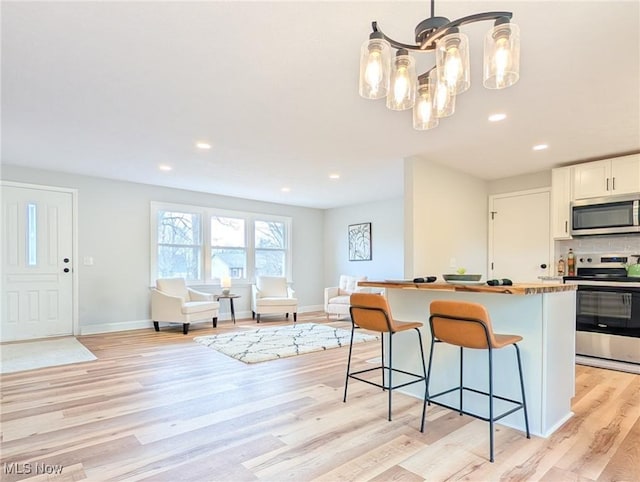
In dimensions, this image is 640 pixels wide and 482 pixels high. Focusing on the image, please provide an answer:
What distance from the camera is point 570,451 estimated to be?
210 cm

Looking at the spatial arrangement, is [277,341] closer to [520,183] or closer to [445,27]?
[520,183]

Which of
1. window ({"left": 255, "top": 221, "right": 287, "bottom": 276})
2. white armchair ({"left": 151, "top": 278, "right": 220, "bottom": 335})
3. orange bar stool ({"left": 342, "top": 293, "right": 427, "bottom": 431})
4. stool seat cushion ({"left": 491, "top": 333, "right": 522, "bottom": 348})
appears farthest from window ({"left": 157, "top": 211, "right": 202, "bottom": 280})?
stool seat cushion ({"left": 491, "top": 333, "right": 522, "bottom": 348})

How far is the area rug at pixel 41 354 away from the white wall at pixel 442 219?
3955 millimetres

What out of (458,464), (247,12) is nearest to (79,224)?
(247,12)

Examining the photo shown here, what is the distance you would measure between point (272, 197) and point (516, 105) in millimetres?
4994

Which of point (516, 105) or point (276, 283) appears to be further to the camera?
point (276, 283)

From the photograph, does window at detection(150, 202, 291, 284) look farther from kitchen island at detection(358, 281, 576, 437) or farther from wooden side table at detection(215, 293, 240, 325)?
kitchen island at detection(358, 281, 576, 437)

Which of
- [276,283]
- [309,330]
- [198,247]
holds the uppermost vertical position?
[198,247]

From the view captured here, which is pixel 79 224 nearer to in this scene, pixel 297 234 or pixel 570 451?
pixel 297 234

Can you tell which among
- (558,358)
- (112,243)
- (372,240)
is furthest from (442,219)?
(112,243)

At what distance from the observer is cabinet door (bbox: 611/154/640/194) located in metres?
4.12

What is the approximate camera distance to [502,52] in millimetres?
1507

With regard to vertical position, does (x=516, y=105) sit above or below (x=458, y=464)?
above

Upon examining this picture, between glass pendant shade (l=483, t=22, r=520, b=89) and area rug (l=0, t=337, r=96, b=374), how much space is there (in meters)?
4.63
